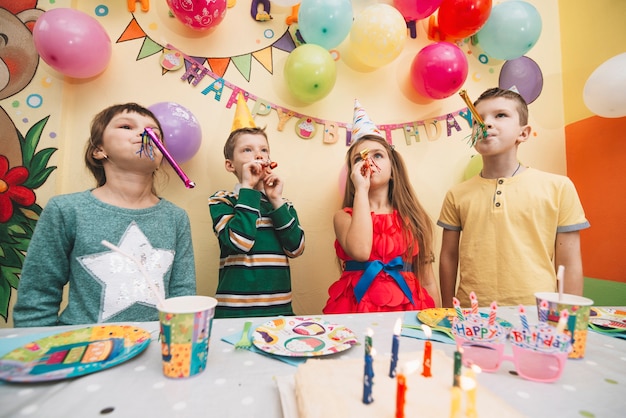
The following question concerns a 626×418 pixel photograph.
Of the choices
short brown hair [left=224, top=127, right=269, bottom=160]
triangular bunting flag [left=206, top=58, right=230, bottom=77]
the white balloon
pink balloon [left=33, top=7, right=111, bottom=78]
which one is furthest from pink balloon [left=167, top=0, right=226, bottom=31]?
the white balloon

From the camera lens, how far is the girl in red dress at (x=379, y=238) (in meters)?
1.18

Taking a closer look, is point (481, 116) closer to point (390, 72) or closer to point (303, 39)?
point (390, 72)

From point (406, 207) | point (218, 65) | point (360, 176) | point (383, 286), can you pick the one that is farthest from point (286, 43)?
point (383, 286)

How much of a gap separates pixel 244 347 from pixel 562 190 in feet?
4.20

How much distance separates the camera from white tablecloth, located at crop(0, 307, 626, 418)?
42 centimetres

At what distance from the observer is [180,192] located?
1.50m

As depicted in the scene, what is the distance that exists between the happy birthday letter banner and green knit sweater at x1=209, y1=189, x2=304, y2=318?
0.52 meters

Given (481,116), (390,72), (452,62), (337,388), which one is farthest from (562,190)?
(337,388)

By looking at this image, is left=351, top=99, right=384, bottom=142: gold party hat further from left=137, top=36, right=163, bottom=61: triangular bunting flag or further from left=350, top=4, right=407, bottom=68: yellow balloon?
left=137, top=36, right=163, bottom=61: triangular bunting flag

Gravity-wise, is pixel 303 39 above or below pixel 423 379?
above

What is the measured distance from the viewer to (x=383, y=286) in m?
1.18

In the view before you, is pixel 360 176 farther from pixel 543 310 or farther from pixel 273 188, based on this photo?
pixel 543 310

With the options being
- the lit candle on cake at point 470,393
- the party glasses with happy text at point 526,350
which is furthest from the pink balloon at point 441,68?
the lit candle on cake at point 470,393

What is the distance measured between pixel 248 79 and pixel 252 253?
85cm
